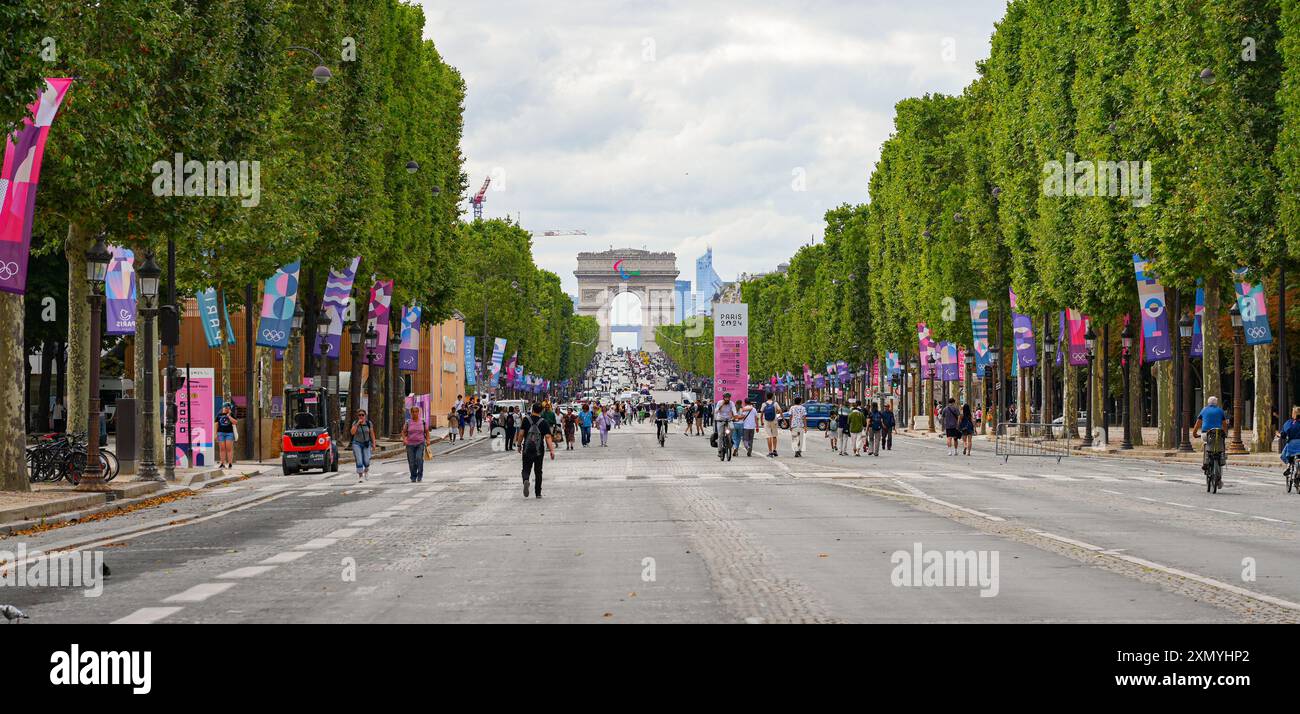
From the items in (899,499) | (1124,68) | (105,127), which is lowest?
(899,499)

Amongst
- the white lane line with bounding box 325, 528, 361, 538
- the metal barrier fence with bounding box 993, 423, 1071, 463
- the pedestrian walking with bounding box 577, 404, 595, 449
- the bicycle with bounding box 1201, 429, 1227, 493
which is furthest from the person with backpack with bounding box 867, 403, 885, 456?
the white lane line with bounding box 325, 528, 361, 538

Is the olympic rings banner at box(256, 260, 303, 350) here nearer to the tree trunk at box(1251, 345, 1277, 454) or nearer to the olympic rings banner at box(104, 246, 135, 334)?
the olympic rings banner at box(104, 246, 135, 334)

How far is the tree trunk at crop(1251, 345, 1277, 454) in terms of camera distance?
Answer: 4725cm

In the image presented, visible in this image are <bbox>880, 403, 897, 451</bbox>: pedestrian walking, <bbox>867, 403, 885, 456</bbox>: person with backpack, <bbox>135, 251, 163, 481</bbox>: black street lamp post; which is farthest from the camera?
<bbox>880, 403, 897, 451</bbox>: pedestrian walking

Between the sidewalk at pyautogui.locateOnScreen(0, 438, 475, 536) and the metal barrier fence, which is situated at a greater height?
the sidewalk at pyautogui.locateOnScreen(0, 438, 475, 536)

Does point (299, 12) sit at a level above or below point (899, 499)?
above

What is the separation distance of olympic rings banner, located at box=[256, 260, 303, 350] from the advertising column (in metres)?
35.7

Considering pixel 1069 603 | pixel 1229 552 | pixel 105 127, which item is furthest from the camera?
pixel 105 127

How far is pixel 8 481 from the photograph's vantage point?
28.6 m

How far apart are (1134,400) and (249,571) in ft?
159

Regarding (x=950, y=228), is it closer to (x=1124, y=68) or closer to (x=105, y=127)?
(x=1124, y=68)

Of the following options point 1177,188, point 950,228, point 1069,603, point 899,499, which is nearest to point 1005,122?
point 950,228

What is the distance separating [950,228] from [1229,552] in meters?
61.1
